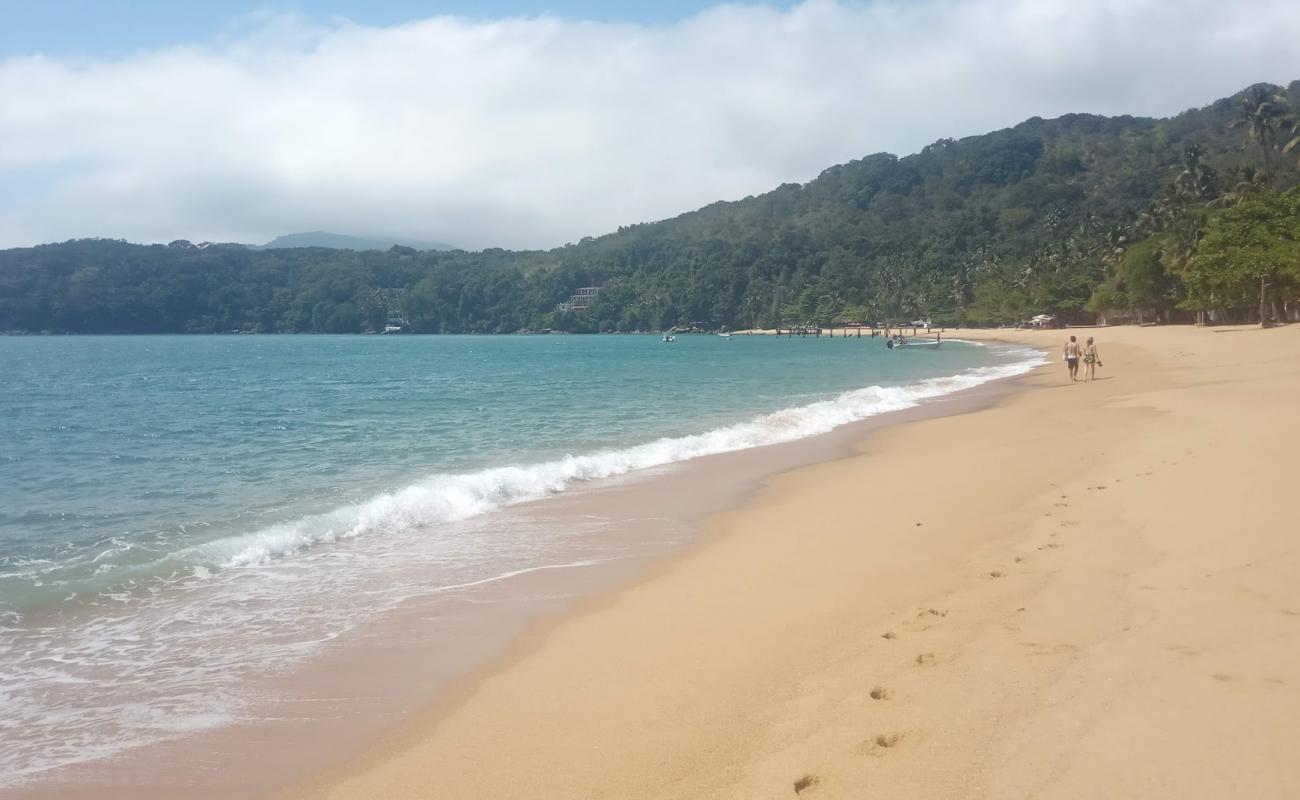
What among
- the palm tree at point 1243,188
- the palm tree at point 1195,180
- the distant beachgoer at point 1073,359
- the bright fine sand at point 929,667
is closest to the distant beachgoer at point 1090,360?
the distant beachgoer at point 1073,359

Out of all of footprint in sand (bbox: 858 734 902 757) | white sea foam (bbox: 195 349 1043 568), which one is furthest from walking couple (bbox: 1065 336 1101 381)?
footprint in sand (bbox: 858 734 902 757)

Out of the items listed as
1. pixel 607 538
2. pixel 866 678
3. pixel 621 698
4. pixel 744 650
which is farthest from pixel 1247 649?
pixel 607 538

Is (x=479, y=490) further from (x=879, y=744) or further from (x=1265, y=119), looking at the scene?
(x=1265, y=119)

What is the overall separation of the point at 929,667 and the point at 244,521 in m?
9.81

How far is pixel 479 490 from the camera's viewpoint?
13.2m

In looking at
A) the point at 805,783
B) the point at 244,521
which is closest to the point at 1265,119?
the point at 244,521

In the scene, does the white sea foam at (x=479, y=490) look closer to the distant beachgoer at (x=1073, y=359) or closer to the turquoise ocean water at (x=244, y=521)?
the turquoise ocean water at (x=244, y=521)

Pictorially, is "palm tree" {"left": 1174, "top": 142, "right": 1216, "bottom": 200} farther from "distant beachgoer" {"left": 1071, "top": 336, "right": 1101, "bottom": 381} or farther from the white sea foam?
the white sea foam

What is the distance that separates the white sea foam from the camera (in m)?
10.2

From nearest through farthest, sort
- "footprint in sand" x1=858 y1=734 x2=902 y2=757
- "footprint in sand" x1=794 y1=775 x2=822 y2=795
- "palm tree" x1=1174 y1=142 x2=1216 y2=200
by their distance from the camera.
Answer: "footprint in sand" x1=794 y1=775 x2=822 y2=795
"footprint in sand" x1=858 y1=734 x2=902 y2=757
"palm tree" x1=1174 y1=142 x2=1216 y2=200

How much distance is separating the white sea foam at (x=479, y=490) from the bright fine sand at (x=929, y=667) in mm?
4182

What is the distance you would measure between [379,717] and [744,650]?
2.47 m

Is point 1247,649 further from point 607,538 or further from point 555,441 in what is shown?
point 555,441

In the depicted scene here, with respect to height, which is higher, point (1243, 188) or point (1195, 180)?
point (1195, 180)
